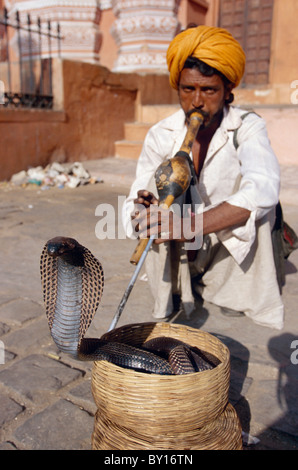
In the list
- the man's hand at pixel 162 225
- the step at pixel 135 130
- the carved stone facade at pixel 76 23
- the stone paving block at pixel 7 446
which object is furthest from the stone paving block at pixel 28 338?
the carved stone facade at pixel 76 23

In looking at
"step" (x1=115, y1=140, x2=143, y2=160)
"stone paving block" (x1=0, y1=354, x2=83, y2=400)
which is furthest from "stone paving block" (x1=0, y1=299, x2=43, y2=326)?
"step" (x1=115, y1=140, x2=143, y2=160)

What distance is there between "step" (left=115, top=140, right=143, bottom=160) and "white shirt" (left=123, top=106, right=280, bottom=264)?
4551 mm

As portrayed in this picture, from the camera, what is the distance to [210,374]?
1.21 meters

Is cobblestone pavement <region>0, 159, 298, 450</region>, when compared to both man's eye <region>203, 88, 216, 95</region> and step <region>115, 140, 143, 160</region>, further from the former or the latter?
step <region>115, 140, 143, 160</region>

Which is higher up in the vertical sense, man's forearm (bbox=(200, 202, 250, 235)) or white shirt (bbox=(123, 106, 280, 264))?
white shirt (bbox=(123, 106, 280, 264))

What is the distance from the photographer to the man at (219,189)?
1935mm

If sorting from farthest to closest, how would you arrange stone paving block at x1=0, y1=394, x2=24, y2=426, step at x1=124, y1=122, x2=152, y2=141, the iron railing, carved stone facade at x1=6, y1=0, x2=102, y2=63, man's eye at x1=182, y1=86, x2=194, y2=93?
carved stone facade at x1=6, y1=0, x2=102, y2=63
step at x1=124, y1=122, x2=152, y2=141
the iron railing
man's eye at x1=182, y1=86, x2=194, y2=93
stone paving block at x1=0, y1=394, x2=24, y2=426

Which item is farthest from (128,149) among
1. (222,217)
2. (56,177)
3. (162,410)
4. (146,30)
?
(162,410)

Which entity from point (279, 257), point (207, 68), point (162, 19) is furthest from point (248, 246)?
point (162, 19)

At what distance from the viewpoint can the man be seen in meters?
1.93

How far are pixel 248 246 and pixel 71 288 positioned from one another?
3.37 ft

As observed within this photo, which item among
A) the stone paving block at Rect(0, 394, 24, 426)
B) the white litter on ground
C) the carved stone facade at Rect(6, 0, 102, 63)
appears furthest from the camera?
the carved stone facade at Rect(6, 0, 102, 63)

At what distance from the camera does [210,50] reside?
2.03 m

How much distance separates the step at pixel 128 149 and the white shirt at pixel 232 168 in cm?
455
